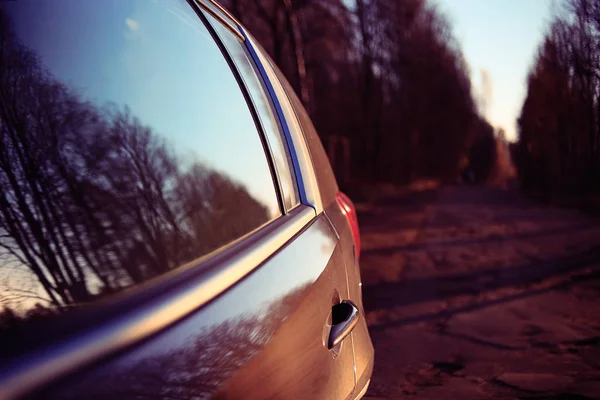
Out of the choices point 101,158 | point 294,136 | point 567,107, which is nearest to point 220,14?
point 294,136

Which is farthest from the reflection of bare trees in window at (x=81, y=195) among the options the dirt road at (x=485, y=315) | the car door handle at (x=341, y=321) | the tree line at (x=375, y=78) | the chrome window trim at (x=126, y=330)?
the tree line at (x=375, y=78)

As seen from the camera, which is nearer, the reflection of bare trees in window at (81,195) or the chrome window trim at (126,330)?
the chrome window trim at (126,330)

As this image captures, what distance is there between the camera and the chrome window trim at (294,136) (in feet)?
7.20

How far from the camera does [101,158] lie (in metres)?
1.40

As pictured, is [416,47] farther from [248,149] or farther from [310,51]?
[248,149]

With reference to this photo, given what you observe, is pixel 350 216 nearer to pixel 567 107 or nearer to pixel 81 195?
pixel 81 195

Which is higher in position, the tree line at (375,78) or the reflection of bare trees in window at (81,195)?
the tree line at (375,78)

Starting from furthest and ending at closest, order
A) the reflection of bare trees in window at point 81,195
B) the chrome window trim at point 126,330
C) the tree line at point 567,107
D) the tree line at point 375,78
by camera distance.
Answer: the tree line at point 375,78, the tree line at point 567,107, the reflection of bare trees in window at point 81,195, the chrome window trim at point 126,330

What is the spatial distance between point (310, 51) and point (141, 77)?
65.7ft

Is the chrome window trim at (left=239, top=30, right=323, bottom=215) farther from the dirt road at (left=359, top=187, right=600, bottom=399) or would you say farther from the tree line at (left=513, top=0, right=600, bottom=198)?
the tree line at (left=513, top=0, right=600, bottom=198)

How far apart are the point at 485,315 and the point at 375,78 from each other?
2708cm

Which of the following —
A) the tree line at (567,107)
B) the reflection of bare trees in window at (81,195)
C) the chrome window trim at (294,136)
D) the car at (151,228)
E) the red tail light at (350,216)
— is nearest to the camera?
the car at (151,228)

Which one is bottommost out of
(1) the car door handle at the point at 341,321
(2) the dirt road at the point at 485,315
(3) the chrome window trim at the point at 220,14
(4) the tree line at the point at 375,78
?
(2) the dirt road at the point at 485,315

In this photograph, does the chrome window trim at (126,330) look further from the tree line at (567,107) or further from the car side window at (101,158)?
the tree line at (567,107)
